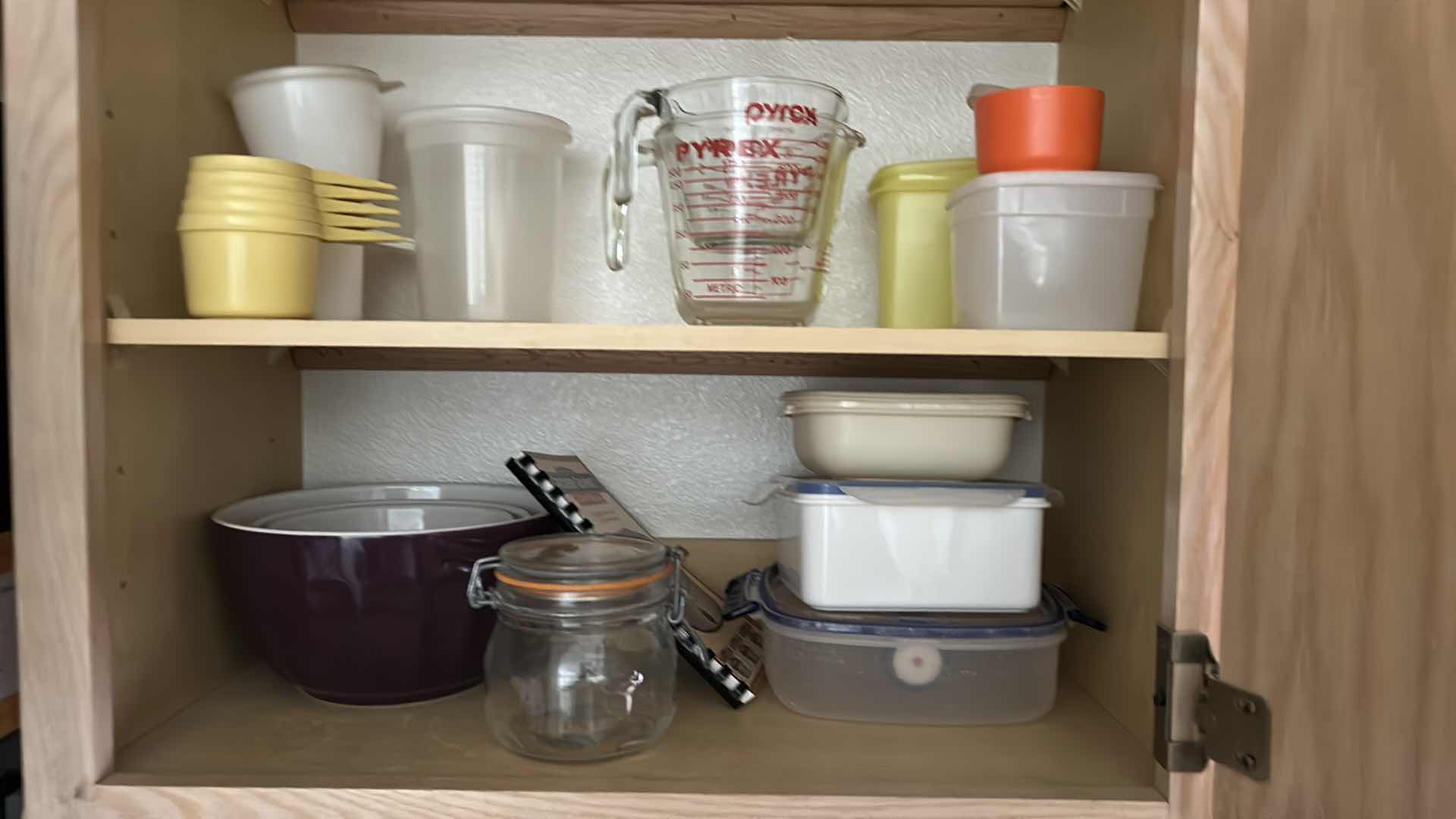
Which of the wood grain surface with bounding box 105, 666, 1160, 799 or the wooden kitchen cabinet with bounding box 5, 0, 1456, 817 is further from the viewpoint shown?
the wood grain surface with bounding box 105, 666, 1160, 799

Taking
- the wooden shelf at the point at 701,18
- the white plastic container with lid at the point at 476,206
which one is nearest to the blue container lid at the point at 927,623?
the white plastic container with lid at the point at 476,206

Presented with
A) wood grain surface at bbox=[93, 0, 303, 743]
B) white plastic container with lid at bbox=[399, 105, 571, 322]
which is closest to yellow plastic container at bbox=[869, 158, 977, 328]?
white plastic container with lid at bbox=[399, 105, 571, 322]

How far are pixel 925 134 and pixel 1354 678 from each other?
68cm

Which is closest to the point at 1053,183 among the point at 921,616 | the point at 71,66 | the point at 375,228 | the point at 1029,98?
the point at 1029,98

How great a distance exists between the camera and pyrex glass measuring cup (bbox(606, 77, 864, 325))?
694 millimetres

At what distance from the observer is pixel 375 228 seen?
31.0 inches

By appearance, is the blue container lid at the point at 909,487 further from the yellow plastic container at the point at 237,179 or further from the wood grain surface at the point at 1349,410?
the yellow plastic container at the point at 237,179

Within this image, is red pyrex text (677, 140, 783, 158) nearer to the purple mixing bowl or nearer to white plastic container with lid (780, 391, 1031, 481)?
white plastic container with lid (780, 391, 1031, 481)

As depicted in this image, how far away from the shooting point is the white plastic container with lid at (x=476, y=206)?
76cm

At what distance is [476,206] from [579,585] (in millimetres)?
328

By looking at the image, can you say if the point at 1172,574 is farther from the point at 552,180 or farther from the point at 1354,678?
the point at 552,180

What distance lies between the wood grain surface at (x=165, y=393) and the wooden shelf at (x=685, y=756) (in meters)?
0.06

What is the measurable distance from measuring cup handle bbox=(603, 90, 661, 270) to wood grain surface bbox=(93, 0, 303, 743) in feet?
1.16

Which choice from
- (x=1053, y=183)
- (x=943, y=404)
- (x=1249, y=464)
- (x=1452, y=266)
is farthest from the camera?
(x=943, y=404)
